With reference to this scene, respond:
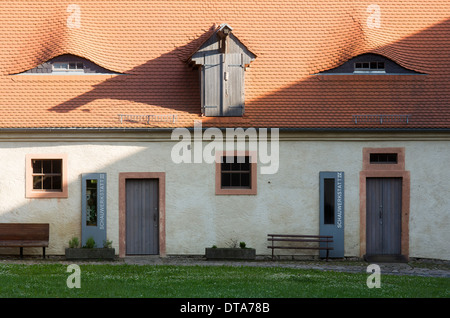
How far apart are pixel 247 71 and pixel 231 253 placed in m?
5.47

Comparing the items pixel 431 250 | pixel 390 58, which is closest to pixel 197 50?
pixel 390 58

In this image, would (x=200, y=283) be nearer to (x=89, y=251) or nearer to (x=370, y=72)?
(x=89, y=251)

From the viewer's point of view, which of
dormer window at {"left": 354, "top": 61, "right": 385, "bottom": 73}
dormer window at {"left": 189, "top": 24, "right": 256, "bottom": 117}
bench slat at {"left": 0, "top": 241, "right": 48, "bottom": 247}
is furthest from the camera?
dormer window at {"left": 354, "top": 61, "right": 385, "bottom": 73}

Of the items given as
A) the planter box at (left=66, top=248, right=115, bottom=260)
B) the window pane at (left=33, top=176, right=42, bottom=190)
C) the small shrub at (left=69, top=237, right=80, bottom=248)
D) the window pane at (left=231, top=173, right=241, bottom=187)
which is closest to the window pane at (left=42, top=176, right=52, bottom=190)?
the window pane at (left=33, top=176, right=42, bottom=190)

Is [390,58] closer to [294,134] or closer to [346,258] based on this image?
[294,134]

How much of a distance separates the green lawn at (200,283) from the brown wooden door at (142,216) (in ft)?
7.25

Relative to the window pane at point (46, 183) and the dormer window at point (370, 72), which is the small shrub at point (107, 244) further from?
the dormer window at point (370, 72)

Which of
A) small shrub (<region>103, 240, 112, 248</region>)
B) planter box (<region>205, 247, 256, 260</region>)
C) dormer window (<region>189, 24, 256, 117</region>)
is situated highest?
dormer window (<region>189, 24, 256, 117</region>)

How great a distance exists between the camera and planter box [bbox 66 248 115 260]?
19250mm

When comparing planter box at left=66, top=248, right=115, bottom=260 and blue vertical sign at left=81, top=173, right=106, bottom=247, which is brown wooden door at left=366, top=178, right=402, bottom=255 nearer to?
planter box at left=66, top=248, right=115, bottom=260

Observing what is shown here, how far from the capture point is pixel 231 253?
19547 mm

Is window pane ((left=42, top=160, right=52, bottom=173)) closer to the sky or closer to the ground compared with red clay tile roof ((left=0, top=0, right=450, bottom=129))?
closer to the ground

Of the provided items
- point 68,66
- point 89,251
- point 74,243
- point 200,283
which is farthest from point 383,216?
point 68,66

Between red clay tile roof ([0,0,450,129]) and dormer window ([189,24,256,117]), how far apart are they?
0.34m
